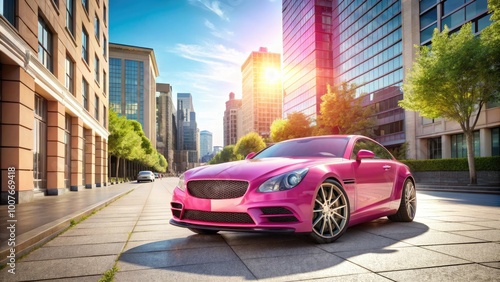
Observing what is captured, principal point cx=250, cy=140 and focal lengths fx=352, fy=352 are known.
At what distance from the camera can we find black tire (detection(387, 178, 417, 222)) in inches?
232

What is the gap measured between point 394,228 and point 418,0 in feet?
137

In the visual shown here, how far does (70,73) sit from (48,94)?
5.07m

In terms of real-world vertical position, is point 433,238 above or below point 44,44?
below

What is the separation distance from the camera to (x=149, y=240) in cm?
479

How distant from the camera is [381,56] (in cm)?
4694

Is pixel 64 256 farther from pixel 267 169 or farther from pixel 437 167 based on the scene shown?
pixel 437 167

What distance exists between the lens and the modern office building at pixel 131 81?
113 m

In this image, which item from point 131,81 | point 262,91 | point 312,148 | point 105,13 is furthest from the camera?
point 262,91

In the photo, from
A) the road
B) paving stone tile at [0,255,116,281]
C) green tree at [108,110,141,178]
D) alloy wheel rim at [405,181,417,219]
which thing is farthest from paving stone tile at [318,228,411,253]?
green tree at [108,110,141,178]

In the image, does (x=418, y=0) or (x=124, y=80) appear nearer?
(x=418, y=0)

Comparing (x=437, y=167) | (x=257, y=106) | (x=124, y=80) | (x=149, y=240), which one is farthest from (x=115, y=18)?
(x=257, y=106)

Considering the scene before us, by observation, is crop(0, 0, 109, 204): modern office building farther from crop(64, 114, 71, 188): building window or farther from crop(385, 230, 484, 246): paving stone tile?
crop(385, 230, 484, 246): paving stone tile

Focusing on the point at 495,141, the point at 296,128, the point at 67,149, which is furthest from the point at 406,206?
the point at 296,128

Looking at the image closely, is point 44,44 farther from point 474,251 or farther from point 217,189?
point 474,251
